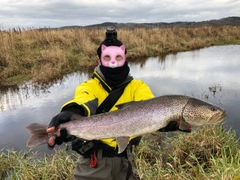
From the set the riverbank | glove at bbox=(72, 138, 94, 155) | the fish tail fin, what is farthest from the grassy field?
the riverbank

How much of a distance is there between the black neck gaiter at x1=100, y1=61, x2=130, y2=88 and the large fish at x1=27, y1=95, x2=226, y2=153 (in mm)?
476

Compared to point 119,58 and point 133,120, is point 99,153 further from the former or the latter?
point 119,58

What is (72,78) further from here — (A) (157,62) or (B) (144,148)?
(B) (144,148)

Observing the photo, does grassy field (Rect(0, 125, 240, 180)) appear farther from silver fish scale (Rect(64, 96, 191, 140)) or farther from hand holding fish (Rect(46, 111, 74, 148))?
hand holding fish (Rect(46, 111, 74, 148))

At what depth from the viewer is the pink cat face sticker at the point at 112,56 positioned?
2607mm

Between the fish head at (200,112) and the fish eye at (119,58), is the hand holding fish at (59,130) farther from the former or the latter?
the fish head at (200,112)

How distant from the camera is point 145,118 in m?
2.10

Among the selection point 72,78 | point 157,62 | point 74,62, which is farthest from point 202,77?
point 74,62

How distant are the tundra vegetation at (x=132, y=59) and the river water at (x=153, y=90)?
2.30ft

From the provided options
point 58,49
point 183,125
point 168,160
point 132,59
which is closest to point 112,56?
point 183,125

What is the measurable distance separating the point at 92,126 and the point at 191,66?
35.4 ft

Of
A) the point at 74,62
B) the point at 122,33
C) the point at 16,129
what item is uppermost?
the point at 122,33

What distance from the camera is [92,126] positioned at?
2.11 meters

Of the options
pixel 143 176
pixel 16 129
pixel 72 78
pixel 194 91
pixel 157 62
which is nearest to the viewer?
pixel 143 176
